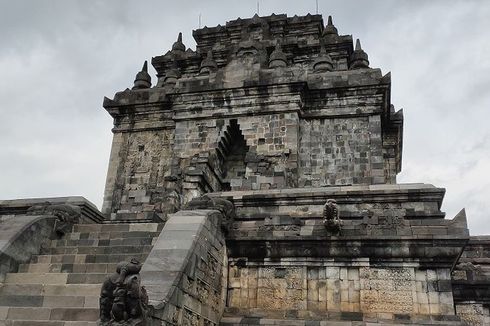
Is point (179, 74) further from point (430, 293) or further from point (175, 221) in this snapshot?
point (430, 293)

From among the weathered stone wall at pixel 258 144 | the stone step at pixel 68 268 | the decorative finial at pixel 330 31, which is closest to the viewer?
the stone step at pixel 68 268

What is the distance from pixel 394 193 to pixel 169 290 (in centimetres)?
545

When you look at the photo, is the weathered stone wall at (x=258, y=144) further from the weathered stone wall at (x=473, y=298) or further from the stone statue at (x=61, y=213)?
the weathered stone wall at (x=473, y=298)

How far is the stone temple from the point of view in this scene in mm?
8594

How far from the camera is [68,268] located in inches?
387

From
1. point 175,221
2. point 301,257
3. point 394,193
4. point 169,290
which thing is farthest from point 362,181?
point 169,290

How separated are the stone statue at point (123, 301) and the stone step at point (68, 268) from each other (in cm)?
267

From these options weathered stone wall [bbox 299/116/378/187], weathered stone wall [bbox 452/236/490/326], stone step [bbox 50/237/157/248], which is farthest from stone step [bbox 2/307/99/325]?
weathered stone wall [bbox 299/116/378/187]

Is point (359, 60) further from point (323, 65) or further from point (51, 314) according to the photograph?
point (51, 314)

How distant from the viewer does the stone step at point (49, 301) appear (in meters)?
8.37

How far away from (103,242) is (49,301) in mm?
2264

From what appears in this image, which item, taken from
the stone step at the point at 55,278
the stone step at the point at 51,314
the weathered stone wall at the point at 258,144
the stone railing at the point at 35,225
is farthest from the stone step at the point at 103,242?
the weathered stone wall at the point at 258,144

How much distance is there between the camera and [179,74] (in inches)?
880

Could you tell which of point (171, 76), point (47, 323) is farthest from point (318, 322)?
point (171, 76)
